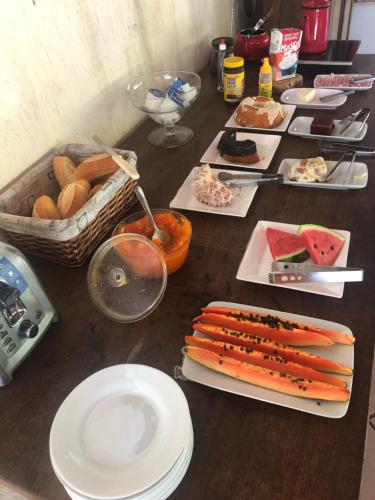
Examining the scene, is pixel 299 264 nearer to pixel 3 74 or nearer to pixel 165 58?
pixel 3 74

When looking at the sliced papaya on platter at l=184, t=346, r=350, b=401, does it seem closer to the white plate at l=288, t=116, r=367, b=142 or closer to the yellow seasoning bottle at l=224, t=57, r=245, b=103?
the white plate at l=288, t=116, r=367, b=142

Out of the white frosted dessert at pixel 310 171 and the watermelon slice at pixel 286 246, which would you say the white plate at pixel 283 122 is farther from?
the watermelon slice at pixel 286 246

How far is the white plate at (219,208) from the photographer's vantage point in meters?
0.98

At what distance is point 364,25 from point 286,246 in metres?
2.60

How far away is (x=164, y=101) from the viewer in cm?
124

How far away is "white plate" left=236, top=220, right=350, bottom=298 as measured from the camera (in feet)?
2.49

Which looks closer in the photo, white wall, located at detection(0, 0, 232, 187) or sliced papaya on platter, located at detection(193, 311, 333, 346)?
sliced papaya on platter, located at detection(193, 311, 333, 346)

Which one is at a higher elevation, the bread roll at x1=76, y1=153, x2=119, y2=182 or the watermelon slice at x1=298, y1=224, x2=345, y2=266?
the bread roll at x1=76, y1=153, x2=119, y2=182

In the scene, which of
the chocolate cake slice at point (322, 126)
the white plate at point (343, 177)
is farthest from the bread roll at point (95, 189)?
the chocolate cake slice at point (322, 126)

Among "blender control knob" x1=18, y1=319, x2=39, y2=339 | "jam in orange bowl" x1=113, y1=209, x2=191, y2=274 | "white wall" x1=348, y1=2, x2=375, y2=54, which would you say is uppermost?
"blender control knob" x1=18, y1=319, x2=39, y2=339

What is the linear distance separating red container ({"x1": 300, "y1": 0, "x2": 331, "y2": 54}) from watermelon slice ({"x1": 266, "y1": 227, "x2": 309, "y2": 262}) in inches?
49.8

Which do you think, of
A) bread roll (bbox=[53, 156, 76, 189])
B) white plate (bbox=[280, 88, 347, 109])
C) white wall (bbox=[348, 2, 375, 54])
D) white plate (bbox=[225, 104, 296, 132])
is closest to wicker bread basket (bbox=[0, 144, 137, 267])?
bread roll (bbox=[53, 156, 76, 189])

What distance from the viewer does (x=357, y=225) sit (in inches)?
36.3

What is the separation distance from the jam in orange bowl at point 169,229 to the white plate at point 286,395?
0.19 metres
